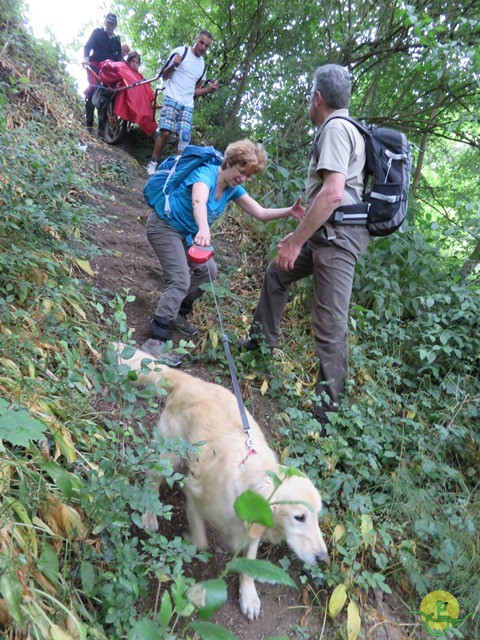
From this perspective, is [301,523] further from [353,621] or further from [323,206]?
[323,206]

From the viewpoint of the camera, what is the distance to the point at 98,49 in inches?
334

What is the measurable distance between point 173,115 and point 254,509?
748 centimetres

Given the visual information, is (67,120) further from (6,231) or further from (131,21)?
(131,21)

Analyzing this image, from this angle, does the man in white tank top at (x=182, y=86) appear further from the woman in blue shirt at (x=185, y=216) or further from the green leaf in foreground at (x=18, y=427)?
the green leaf in foreground at (x=18, y=427)

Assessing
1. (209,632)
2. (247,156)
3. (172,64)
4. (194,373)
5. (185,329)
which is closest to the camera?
(209,632)

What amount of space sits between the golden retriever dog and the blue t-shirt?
153 cm

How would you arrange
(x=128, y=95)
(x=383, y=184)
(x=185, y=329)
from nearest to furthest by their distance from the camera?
(x=383, y=184) → (x=185, y=329) → (x=128, y=95)

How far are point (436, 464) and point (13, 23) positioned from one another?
26.8 feet

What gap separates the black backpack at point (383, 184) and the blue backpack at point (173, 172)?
1.16 metres

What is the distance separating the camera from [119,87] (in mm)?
8133

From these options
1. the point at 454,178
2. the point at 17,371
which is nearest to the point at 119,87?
the point at 454,178

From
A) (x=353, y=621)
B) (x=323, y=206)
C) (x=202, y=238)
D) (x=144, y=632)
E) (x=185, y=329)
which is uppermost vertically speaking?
(x=323, y=206)

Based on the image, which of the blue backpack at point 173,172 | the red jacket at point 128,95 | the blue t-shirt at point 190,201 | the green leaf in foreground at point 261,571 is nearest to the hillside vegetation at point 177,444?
the green leaf in foreground at point 261,571

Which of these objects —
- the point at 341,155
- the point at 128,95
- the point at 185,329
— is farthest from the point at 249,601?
the point at 128,95
